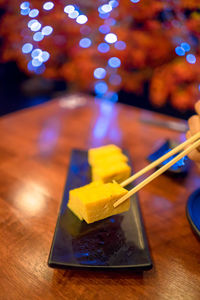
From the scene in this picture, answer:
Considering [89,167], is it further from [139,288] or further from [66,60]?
[66,60]

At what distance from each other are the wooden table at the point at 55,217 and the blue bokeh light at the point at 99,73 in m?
0.70

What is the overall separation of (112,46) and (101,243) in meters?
1.59

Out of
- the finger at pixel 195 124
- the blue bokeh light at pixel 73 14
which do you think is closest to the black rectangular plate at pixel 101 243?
the finger at pixel 195 124

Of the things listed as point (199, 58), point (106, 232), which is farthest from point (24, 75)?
point (106, 232)

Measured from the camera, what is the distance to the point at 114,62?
1872 millimetres

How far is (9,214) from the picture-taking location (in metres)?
0.75

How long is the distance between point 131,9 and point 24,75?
1.19m

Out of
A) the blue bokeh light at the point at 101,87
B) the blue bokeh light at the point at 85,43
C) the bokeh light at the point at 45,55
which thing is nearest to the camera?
the bokeh light at the point at 45,55

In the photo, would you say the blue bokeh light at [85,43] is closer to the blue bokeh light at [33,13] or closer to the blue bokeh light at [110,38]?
the blue bokeh light at [110,38]

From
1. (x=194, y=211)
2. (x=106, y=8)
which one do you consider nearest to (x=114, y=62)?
(x=106, y=8)

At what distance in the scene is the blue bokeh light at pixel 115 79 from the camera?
1952mm

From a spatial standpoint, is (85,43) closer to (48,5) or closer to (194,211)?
(48,5)

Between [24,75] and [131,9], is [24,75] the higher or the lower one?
the lower one

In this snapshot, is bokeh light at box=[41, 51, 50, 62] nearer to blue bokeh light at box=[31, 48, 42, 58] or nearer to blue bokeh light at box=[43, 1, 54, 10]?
blue bokeh light at box=[31, 48, 42, 58]
